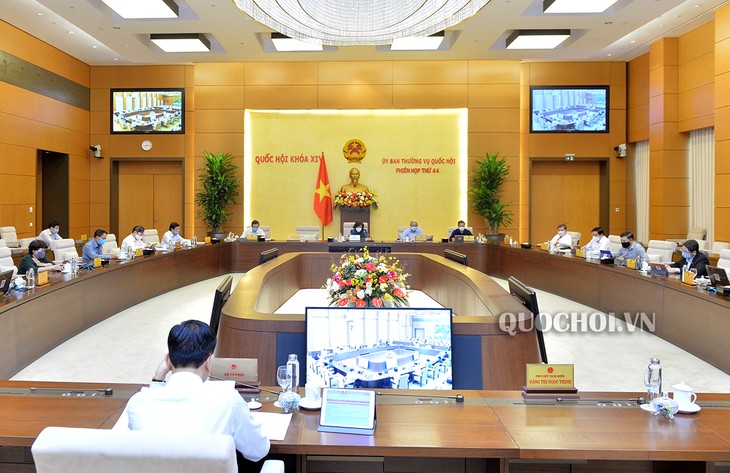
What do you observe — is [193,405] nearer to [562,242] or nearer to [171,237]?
[171,237]

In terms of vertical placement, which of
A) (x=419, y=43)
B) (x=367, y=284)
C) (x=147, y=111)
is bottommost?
(x=367, y=284)

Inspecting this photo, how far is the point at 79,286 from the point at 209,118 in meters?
6.83

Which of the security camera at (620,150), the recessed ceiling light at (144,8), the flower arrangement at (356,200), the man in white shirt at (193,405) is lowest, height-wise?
the man in white shirt at (193,405)

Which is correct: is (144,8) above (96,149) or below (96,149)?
above

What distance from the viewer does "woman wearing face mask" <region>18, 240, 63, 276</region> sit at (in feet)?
18.5

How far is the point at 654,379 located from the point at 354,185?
9804mm

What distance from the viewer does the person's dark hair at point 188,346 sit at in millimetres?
1598

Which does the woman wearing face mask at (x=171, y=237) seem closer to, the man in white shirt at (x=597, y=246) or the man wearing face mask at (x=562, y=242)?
the man wearing face mask at (x=562, y=242)

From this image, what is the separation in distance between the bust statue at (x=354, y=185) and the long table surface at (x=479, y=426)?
375 inches

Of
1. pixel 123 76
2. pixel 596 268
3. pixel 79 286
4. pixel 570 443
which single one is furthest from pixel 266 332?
pixel 123 76

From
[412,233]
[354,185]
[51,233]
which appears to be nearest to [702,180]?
[412,233]

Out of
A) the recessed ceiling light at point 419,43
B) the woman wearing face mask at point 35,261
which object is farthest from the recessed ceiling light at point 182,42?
the woman wearing face mask at point 35,261

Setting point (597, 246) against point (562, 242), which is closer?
point (597, 246)

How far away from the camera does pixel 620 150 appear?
11.5 meters
